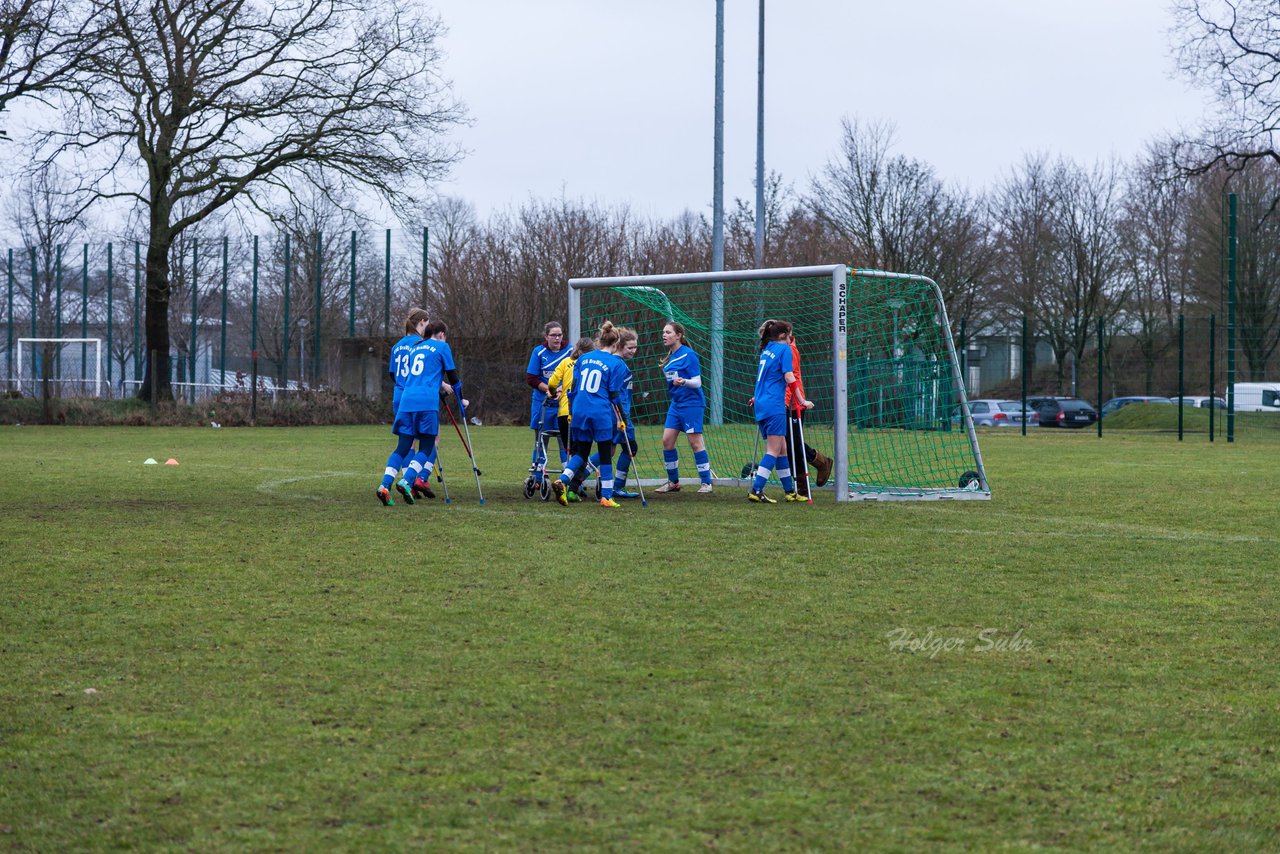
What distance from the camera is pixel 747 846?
3350 mm

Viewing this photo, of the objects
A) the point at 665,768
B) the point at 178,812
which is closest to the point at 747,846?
the point at 665,768

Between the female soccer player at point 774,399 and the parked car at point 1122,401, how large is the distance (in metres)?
21.7

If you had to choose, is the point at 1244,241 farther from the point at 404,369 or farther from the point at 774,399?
the point at 404,369

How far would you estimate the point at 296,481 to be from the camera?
1473cm

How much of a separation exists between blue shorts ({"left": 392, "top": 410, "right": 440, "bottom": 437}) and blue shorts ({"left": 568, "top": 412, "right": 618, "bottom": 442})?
3.82 feet

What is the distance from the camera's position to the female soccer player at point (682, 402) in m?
12.9

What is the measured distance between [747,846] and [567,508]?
8.61m

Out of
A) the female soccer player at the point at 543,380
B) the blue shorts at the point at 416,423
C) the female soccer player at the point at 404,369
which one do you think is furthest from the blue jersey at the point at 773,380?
the female soccer player at the point at 404,369

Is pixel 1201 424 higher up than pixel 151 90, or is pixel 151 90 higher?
pixel 151 90

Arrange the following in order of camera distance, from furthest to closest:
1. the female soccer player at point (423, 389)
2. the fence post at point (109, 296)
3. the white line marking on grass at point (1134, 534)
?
the fence post at point (109, 296), the female soccer player at point (423, 389), the white line marking on grass at point (1134, 534)

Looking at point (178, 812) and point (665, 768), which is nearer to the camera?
point (178, 812)

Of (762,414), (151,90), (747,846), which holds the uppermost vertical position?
(151,90)

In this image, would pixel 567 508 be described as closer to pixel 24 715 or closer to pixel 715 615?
pixel 715 615

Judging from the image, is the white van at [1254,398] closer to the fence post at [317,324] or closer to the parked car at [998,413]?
the parked car at [998,413]
